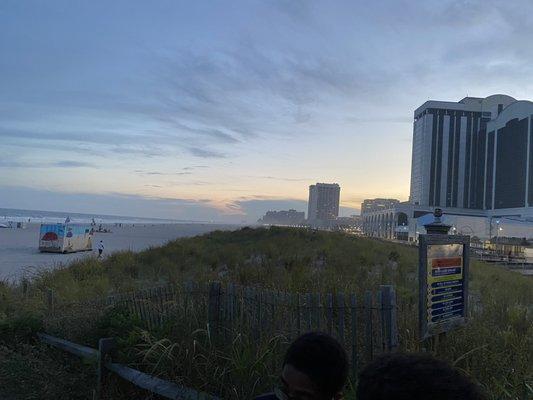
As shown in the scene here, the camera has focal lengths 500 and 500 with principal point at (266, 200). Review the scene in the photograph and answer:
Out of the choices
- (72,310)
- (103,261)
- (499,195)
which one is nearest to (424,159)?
(499,195)

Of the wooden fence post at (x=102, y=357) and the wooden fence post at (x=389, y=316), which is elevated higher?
the wooden fence post at (x=389, y=316)

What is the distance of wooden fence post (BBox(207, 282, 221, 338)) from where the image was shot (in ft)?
17.8

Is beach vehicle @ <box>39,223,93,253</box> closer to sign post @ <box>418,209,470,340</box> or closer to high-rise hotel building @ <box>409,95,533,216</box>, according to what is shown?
sign post @ <box>418,209,470,340</box>

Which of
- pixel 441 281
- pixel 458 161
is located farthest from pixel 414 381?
pixel 458 161

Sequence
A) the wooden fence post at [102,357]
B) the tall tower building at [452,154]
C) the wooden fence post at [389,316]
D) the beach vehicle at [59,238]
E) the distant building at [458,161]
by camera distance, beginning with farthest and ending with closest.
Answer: the tall tower building at [452,154] < the distant building at [458,161] < the beach vehicle at [59,238] < the wooden fence post at [102,357] < the wooden fence post at [389,316]

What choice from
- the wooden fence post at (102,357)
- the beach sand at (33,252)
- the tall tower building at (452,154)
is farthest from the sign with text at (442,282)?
the tall tower building at (452,154)

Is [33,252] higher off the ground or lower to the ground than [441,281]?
lower

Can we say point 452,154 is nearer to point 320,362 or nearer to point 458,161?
point 458,161

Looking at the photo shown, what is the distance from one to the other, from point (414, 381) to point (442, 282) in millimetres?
3794

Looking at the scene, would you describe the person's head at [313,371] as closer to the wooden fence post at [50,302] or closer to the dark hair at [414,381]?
the dark hair at [414,381]

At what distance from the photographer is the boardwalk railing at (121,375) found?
14.1ft

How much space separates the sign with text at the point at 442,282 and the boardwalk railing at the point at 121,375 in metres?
1.99

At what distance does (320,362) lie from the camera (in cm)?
206

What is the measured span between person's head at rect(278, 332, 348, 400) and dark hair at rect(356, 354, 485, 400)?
0.88m
